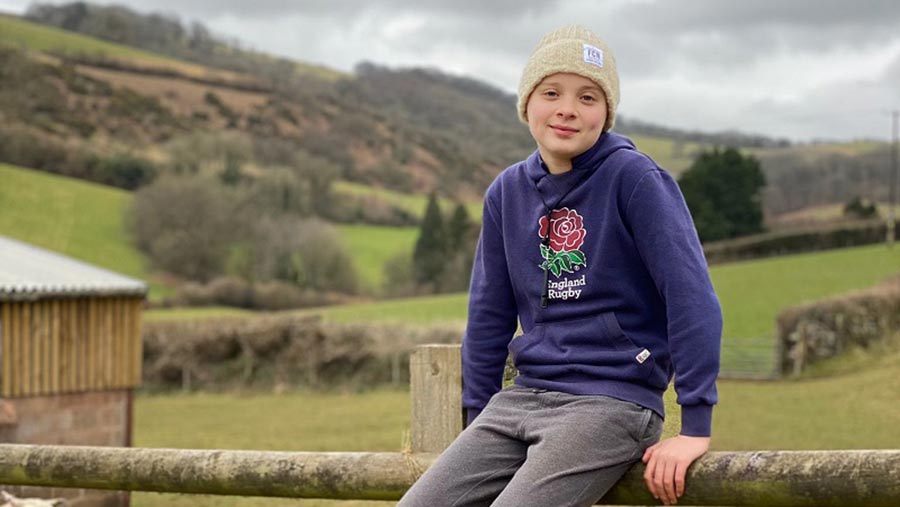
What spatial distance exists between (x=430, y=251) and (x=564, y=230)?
46516 mm

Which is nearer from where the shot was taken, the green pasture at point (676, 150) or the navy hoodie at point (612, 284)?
the navy hoodie at point (612, 284)

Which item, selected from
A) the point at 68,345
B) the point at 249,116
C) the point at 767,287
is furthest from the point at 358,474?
the point at 249,116

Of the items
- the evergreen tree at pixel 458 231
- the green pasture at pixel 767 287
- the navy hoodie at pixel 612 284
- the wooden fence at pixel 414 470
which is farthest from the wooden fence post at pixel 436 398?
the evergreen tree at pixel 458 231

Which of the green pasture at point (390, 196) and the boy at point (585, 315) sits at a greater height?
the green pasture at point (390, 196)

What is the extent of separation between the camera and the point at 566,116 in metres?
2.61

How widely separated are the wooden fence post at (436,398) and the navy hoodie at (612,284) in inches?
9.5

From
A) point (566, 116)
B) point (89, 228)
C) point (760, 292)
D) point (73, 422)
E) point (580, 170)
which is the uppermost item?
point (89, 228)

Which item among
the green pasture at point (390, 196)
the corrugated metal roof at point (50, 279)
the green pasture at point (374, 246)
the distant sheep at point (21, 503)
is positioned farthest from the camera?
the green pasture at point (390, 196)

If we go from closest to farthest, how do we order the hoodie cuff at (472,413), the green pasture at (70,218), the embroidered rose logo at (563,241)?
the embroidered rose logo at (563,241), the hoodie cuff at (472,413), the green pasture at (70,218)

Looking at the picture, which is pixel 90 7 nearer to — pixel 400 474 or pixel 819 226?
pixel 819 226

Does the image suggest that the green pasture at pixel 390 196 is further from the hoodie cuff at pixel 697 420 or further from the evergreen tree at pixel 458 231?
the hoodie cuff at pixel 697 420

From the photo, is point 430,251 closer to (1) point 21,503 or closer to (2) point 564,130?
(1) point 21,503

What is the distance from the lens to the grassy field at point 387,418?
15.5 metres

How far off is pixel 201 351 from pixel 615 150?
86.0 feet
